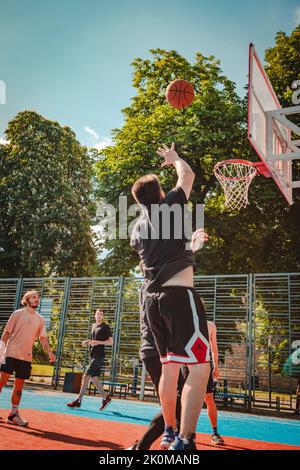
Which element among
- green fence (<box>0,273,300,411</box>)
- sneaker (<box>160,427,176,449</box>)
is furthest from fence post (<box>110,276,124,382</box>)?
sneaker (<box>160,427,176,449</box>)

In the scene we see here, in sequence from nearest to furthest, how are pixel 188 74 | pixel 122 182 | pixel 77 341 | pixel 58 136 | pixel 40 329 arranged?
pixel 40 329 → pixel 77 341 → pixel 122 182 → pixel 188 74 → pixel 58 136

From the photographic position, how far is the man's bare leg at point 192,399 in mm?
2836

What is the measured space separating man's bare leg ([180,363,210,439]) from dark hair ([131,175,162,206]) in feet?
4.34

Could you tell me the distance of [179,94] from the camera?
9406 mm

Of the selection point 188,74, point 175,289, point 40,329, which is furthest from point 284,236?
point 175,289

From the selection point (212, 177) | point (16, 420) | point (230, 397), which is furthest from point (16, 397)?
point (212, 177)

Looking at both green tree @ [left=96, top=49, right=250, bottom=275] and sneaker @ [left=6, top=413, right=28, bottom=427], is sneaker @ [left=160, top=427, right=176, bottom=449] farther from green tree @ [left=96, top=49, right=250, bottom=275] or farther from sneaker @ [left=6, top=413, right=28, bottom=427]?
green tree @ [left=96, top=49, right=250, bottom=275]

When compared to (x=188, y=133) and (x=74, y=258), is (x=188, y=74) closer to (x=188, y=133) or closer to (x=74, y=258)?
(x=188, y=133)

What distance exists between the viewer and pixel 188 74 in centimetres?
2142

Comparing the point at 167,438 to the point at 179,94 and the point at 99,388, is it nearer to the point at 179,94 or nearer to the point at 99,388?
the point at 99,388

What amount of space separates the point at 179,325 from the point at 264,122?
18.6ft

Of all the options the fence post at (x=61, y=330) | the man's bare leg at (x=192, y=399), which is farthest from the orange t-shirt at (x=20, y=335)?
the fence post at (x=61, y=330)

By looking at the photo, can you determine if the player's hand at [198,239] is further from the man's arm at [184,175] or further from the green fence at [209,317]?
the green fence at [209,317]
